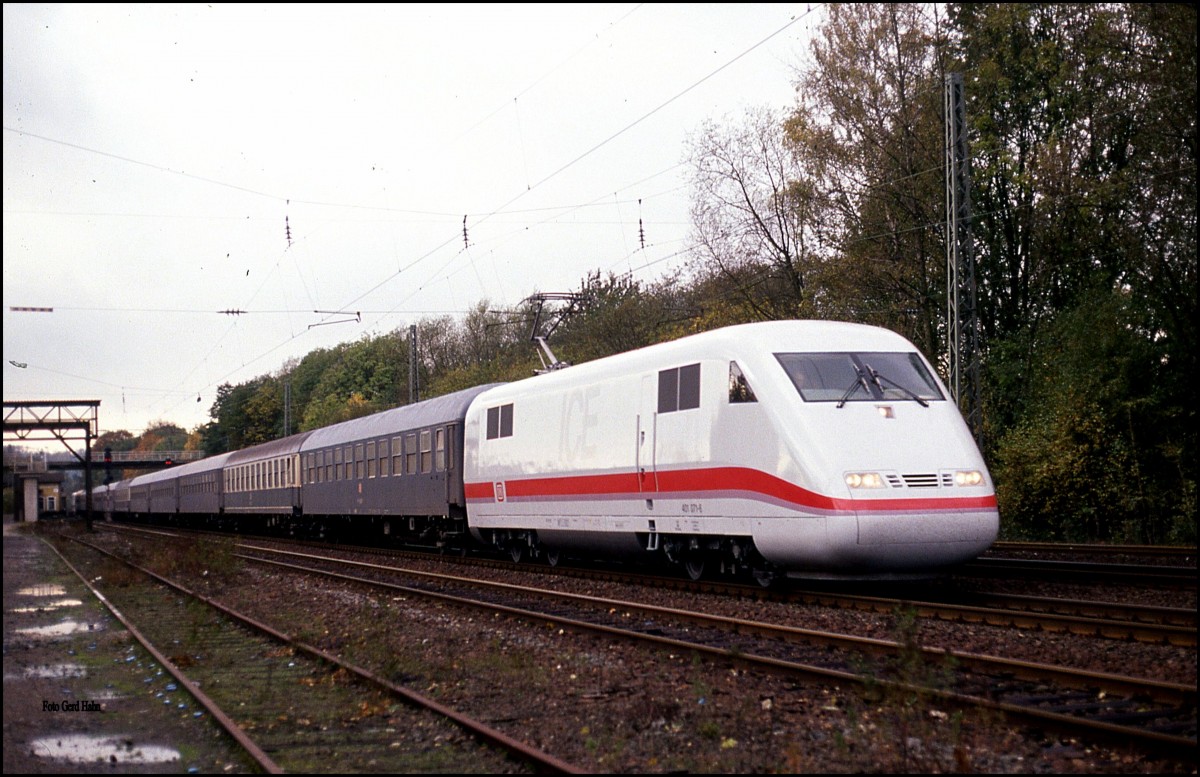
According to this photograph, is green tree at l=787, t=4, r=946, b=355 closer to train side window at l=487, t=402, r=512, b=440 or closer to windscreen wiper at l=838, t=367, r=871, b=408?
train side window at l=487, t=402, r=512, b=440

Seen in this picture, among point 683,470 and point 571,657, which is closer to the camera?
point 571,657

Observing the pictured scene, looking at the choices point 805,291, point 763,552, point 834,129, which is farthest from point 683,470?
point 834,129

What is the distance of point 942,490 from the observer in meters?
12.6

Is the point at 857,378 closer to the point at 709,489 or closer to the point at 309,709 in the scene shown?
the point at 709,489

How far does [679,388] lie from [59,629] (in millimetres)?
8682

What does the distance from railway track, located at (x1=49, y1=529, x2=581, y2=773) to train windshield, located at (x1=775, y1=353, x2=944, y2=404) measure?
620 centimetres

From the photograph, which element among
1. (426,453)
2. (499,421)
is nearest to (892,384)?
(499,421)

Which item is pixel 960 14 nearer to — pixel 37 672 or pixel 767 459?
pixel 767 459

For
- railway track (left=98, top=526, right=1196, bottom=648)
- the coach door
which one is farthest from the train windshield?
the coach door

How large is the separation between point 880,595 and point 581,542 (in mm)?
5897

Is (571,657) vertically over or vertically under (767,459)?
under

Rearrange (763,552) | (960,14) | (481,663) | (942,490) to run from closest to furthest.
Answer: (481,663), (942,490), (763,552), (960,14)

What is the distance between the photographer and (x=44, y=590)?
20969 millimetres

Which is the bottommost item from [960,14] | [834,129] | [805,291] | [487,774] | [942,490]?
[487,774]
